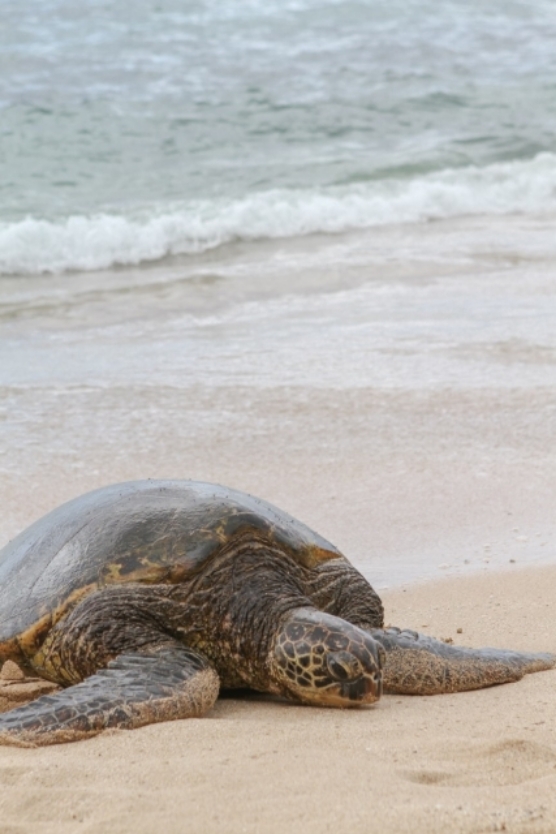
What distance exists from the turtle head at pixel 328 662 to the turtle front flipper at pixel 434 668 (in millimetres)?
236

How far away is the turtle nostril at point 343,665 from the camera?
3.16 m

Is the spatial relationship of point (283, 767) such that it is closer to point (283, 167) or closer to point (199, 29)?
point (283, 167)

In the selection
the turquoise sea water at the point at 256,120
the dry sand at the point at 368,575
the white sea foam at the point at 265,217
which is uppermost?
the turquoise sea water at the point at 256,120

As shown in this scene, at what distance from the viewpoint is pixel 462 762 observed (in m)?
2.66

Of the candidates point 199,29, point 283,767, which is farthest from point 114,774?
point 199,29

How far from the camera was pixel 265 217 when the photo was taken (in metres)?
12.1

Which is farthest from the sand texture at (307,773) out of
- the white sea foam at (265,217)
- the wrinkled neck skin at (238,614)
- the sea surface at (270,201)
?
the white sea foam at (265,217)

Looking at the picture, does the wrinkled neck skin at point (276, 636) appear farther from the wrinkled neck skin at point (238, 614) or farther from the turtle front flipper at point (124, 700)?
the turtle front flipper at point (124, 700)

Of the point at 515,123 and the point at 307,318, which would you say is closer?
the point at 307,318

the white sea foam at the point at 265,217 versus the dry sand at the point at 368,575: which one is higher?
the white sea foam at the point at 265,217

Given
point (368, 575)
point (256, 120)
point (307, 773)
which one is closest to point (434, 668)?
point (307, 773)

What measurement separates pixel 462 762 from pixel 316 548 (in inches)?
44.2

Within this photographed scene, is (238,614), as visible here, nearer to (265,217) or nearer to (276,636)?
(276,636)

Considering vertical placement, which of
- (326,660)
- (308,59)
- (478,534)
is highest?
(308,59)
